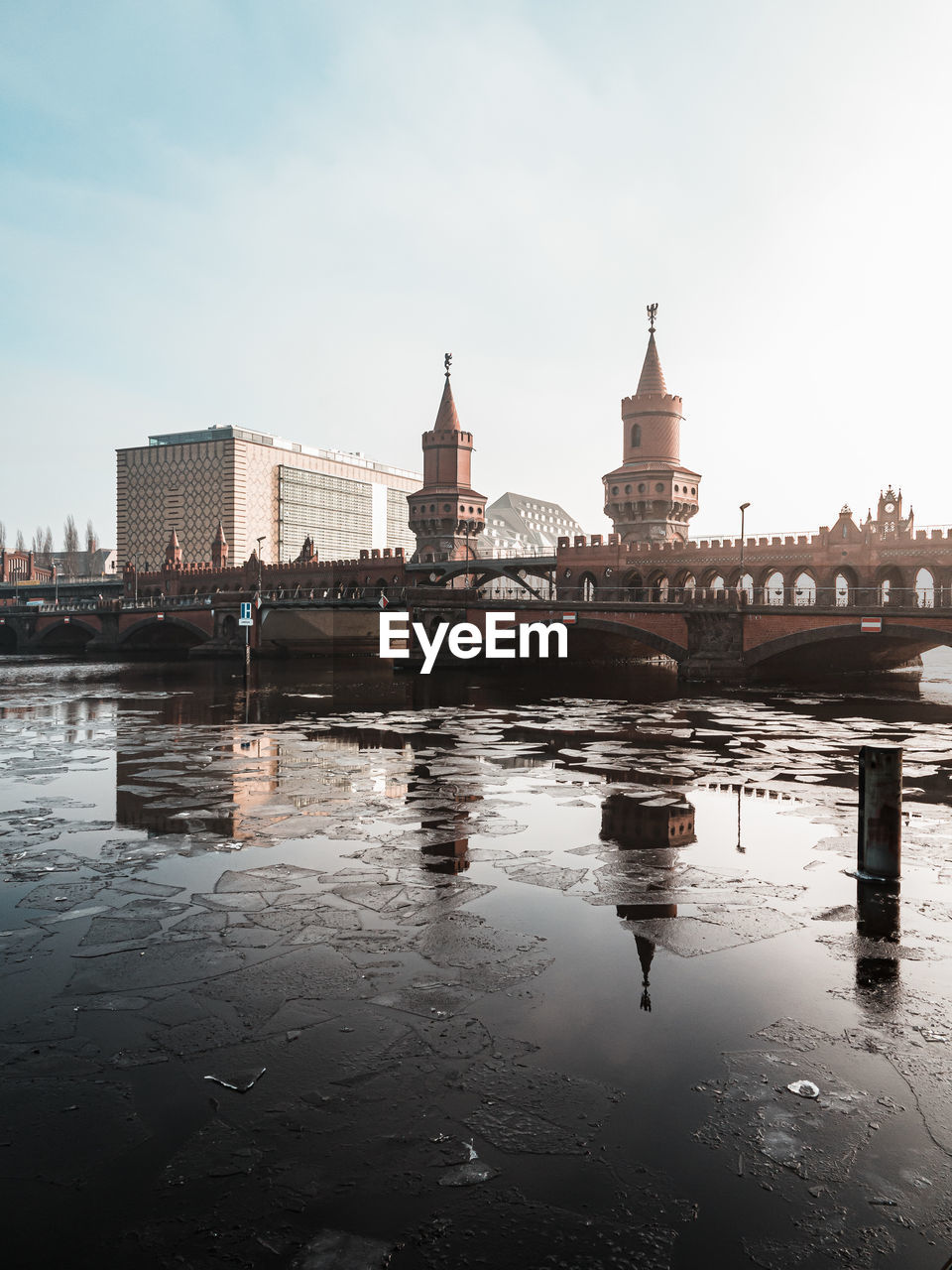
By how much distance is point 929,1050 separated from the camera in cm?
563

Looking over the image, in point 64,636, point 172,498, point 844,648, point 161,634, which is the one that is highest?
point 172,498

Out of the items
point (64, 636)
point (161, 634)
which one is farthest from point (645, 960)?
point (64, 636)

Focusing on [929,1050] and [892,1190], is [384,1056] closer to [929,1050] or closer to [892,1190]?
[892,1190]

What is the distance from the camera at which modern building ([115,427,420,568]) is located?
123812mm

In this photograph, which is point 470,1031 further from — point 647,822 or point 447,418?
point 447,418

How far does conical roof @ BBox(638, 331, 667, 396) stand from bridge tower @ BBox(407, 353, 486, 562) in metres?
16.7

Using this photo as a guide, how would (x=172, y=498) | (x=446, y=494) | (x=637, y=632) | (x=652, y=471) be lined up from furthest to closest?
(x=172, y=498)
(x=446, y=494)
(x=652, y=471)
(x=637, y=632)

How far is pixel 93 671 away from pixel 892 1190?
4894cm

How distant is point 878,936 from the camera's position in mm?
7602

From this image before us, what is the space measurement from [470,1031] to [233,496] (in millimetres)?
123518

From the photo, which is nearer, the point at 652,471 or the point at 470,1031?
the point at 470,1031

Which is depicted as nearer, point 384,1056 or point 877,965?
point 384,1056

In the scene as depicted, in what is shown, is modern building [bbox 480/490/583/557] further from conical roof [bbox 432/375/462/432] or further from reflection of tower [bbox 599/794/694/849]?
reflection of tower [bbox 599/794/694/849]

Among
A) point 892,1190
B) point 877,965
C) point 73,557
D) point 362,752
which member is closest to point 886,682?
point 362,752
